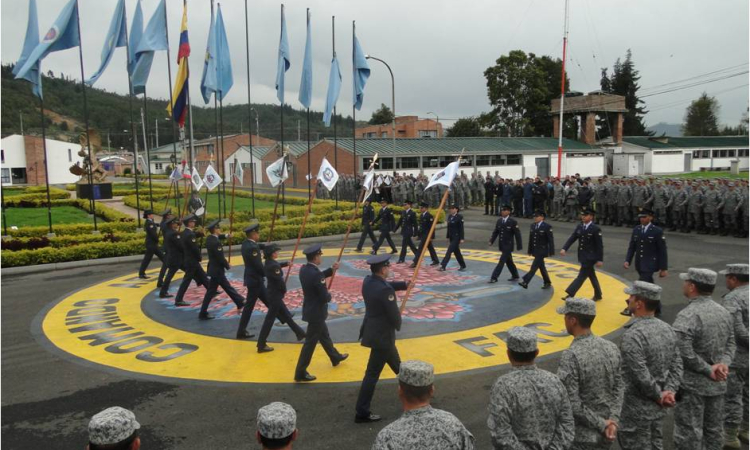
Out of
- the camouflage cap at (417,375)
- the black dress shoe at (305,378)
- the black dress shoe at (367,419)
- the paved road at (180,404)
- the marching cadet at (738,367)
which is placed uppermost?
the camouflage cap at (417,375)

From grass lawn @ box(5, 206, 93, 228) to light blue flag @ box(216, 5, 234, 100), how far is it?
10.7 meters

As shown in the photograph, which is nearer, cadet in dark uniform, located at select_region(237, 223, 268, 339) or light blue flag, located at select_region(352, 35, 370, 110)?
cadet in dark uniform, located at select_region(237, 223, 268, 339)

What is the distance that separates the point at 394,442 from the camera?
2.93 meters

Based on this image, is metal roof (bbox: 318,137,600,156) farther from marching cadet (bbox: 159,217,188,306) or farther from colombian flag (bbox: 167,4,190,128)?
marching cadet (bbox: 159,217,188,306)

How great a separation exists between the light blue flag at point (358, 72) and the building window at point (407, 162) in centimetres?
1714

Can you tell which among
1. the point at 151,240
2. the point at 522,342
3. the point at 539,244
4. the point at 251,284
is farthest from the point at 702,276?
the point at 151,240

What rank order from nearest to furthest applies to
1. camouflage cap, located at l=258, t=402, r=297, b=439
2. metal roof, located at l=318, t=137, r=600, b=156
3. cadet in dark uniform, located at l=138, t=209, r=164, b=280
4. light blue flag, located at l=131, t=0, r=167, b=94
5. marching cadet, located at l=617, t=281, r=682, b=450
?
camouflage cap, located at l=258, t=402, r=297, b=439
marching cadet, located at l=617, t=281, r=682, b=450
cadet in dark uniform, located at l=138, t=209, r=164, b=280
light blue flag, located at l=131, t=0, r=167, b=94
metal roof, located at l=318, t=137, r=600, b=156

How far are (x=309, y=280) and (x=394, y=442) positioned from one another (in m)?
4.43

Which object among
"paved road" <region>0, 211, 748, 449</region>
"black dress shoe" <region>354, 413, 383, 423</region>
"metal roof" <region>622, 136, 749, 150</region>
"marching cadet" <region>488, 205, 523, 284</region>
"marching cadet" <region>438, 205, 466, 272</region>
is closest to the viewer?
"paved road" <region>0, 211, 748, 449</region>

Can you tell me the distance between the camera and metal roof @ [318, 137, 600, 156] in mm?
40297

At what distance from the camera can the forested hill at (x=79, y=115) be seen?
9931 cm

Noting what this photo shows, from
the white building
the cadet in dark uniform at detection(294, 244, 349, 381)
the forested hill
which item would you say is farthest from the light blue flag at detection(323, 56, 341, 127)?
the forested hill

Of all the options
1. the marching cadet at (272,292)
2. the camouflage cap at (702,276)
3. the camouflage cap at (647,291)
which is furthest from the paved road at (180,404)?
A: the camouflage cap at (647,291)

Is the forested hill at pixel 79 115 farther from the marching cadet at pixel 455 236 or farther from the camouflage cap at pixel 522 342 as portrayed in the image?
the camouflage cap at pixel 522 342
